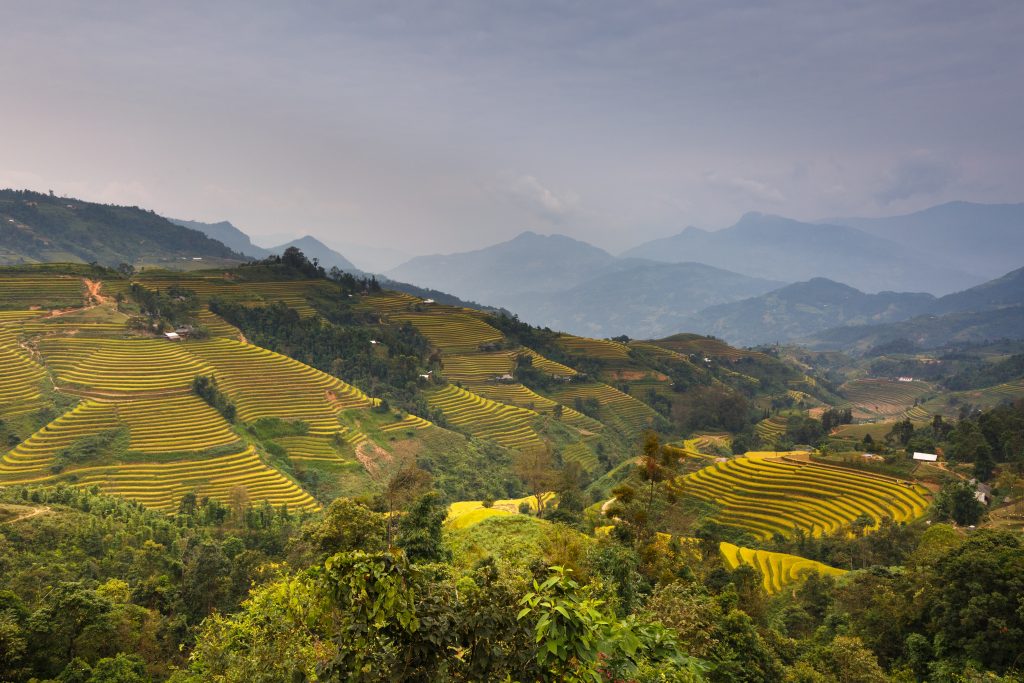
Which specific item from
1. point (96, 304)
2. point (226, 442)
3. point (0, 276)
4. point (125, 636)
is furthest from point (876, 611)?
point (0, 276)

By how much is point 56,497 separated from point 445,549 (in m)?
26.8

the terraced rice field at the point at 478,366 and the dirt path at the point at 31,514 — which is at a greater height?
the terraced rice field at the point at 478,366

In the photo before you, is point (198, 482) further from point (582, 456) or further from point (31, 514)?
point (582, 456)

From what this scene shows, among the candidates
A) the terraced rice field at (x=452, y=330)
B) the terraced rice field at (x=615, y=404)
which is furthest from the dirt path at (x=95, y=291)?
the terraced rice field at (x=615, y=404)

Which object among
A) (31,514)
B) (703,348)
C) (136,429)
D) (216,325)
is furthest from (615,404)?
(31,514)

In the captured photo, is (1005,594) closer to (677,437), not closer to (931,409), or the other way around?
(677,437)

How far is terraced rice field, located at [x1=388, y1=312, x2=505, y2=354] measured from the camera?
95.0 metres

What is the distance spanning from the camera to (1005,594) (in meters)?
15.9

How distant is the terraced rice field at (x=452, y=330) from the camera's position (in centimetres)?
9500

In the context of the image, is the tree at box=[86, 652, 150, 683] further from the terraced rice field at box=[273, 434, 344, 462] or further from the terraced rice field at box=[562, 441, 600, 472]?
the terraced rice field at box=[562, 441, 600, 472]

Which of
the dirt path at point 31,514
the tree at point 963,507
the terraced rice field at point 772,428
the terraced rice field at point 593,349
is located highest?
the terraced rice field at point 593,349

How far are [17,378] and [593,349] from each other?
92.7 meters

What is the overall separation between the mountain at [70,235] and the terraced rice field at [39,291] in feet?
264

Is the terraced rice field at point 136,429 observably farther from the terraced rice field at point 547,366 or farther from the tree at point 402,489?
the terraced rice field at point 547,366
